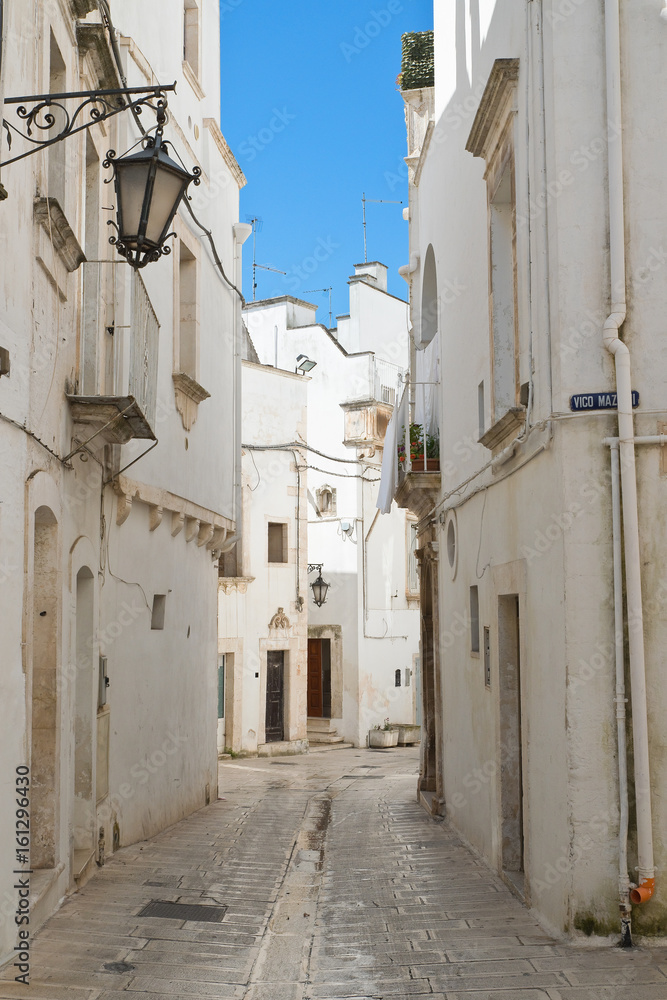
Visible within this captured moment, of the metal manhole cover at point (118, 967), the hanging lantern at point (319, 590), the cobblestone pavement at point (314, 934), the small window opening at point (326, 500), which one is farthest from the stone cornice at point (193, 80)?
the hanging lantern at point (319, 590)

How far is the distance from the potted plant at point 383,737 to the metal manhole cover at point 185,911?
19887 mm

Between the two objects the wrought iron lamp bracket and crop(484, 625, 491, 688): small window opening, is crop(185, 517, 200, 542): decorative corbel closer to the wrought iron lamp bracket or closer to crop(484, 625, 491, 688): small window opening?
crop(484, 625, 491, 688): small window opening

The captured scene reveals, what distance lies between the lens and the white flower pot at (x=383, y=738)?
87.1ft

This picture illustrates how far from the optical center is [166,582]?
11727mm

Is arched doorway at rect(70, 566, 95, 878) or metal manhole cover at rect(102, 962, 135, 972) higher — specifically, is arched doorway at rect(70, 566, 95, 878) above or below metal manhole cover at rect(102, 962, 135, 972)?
above

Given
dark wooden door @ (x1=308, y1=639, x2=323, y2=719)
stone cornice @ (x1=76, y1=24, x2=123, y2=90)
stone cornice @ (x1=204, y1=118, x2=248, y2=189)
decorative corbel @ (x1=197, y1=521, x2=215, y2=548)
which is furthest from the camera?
dark wooden door @ (x1=308, y1=639, x2=323, y2=719)

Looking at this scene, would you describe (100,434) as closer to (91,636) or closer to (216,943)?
(91,636)

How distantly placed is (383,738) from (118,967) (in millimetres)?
21610

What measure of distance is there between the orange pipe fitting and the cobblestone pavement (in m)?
0.27

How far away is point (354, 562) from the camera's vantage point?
1094 inches

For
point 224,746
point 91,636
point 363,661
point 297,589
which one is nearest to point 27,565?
point 91,636

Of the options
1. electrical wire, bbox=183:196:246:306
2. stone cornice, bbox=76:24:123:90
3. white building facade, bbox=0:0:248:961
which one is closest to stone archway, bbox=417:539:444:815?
white building facade, bbox=0:0:248:961

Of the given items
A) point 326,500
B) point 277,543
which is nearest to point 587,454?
point 277,543

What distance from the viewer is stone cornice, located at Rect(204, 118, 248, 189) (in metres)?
14.3
